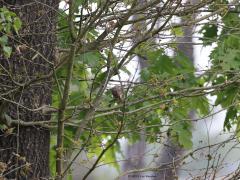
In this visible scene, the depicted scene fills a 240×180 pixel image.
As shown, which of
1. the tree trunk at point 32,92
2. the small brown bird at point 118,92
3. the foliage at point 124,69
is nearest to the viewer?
the foliage at point 124,69

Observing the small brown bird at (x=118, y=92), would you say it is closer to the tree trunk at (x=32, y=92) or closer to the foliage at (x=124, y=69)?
the foliage at (x=124, y=69)

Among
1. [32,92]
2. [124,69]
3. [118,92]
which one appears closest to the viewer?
[118,92]

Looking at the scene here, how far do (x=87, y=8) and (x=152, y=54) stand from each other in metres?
1.76

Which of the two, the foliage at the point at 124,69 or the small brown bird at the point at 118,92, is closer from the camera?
the foliage at the point at 124,69

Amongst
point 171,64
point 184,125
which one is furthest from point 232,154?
point 171,64

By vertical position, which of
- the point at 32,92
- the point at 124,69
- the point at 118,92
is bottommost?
the point at 118,92

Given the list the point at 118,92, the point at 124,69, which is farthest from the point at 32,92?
the point at 124,69

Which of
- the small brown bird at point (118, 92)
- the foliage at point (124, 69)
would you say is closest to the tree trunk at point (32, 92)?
the foliage at point (124, 69)

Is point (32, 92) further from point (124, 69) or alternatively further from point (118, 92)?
point (124, 69)

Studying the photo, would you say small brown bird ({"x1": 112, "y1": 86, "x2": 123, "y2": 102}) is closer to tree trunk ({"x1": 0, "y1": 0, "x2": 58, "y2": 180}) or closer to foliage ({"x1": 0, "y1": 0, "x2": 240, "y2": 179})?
foliage ({"x1": 0, "y1": 0, "x2": 240, "y2": 179})

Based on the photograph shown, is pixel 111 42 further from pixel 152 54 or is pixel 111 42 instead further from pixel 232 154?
pixel 232 154

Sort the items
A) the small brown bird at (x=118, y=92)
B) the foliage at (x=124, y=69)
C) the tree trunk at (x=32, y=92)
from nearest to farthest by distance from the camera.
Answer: the foliage at (x=124, y=69), the small brown bird at (x=118, y=92), the tree trunk at (x=32, y=92)

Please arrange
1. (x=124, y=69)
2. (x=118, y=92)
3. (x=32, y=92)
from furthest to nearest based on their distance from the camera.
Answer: (x=124, y=69)
(x=32, y=92)
(x=118, y=92)

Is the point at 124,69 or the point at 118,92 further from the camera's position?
the point at 124,69
